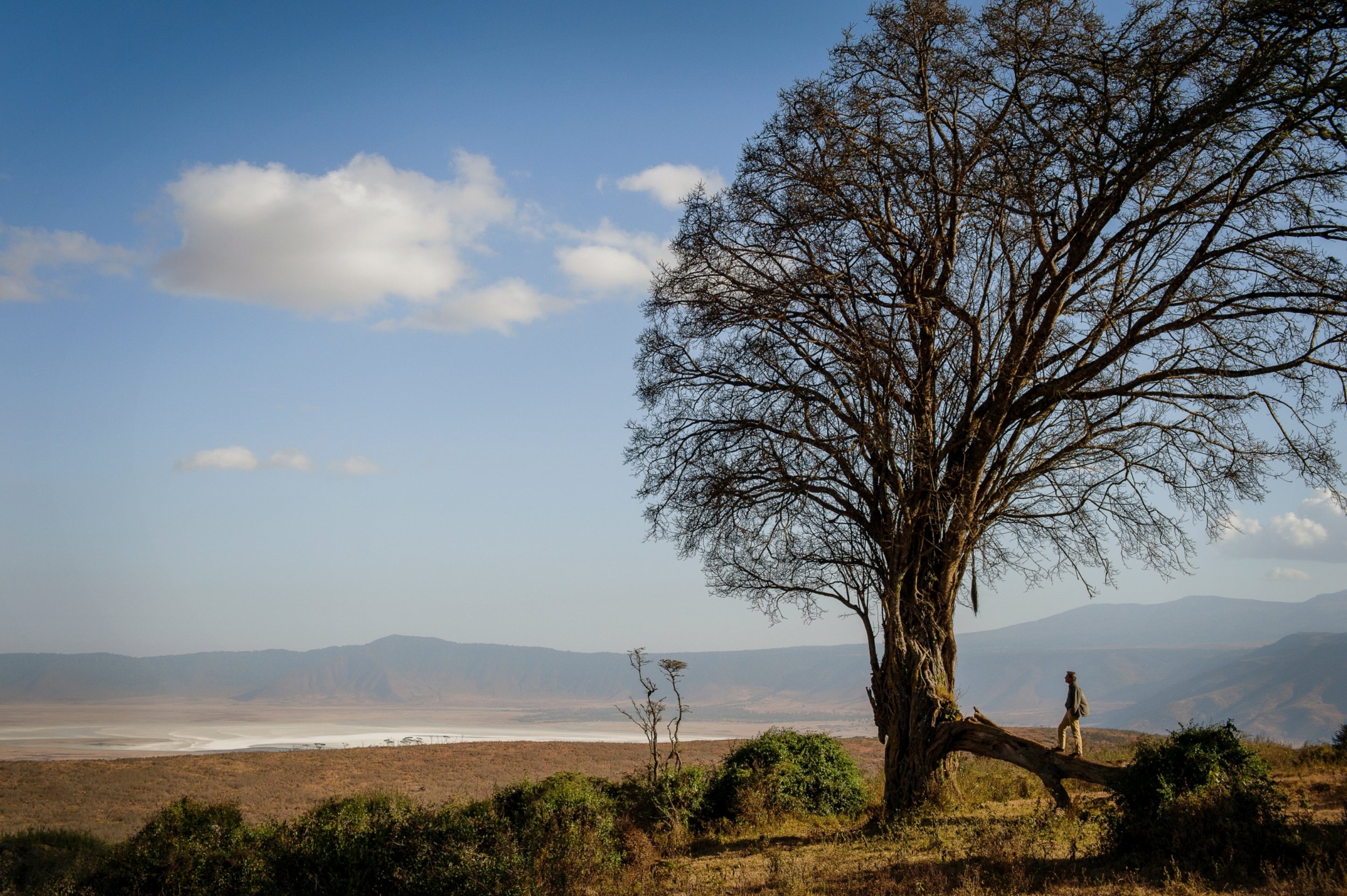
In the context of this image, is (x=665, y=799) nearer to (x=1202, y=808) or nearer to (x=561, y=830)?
(x=561, y=830)

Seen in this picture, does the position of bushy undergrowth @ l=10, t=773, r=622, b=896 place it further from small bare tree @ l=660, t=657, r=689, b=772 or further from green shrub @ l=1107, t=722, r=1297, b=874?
green shrub @ l=1107, t=722, r=1297, b=874


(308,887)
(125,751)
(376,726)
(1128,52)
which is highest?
(1128,52)

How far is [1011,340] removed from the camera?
42.5ft

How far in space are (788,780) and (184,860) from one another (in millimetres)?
9365

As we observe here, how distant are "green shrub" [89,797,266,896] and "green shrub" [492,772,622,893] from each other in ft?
10.8

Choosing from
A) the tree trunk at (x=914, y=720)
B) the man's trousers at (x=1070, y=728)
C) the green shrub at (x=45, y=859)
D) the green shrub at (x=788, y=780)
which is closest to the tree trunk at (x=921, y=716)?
the tree trunk at (x=914, y=720)

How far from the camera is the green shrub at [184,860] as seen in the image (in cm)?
1054

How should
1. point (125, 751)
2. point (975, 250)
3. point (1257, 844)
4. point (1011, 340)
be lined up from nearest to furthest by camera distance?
point (1257, 844), point (1011, 340), point (975, 250), point (125, 751)

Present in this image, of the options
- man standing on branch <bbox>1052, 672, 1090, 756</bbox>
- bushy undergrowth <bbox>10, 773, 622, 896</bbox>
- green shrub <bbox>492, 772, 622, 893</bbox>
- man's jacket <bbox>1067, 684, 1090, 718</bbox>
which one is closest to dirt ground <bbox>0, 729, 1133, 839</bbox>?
man standing on branch <bbox>1052, 672, 1090, 756</bbox>

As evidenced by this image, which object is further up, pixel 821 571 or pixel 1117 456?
pixel 1117 456

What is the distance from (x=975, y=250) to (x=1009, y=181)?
294cm

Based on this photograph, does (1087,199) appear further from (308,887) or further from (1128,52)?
(308,887)

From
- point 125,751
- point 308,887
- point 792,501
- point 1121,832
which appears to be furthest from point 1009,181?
point 125,751

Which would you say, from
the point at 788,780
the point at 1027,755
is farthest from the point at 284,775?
the point at 1027,755
